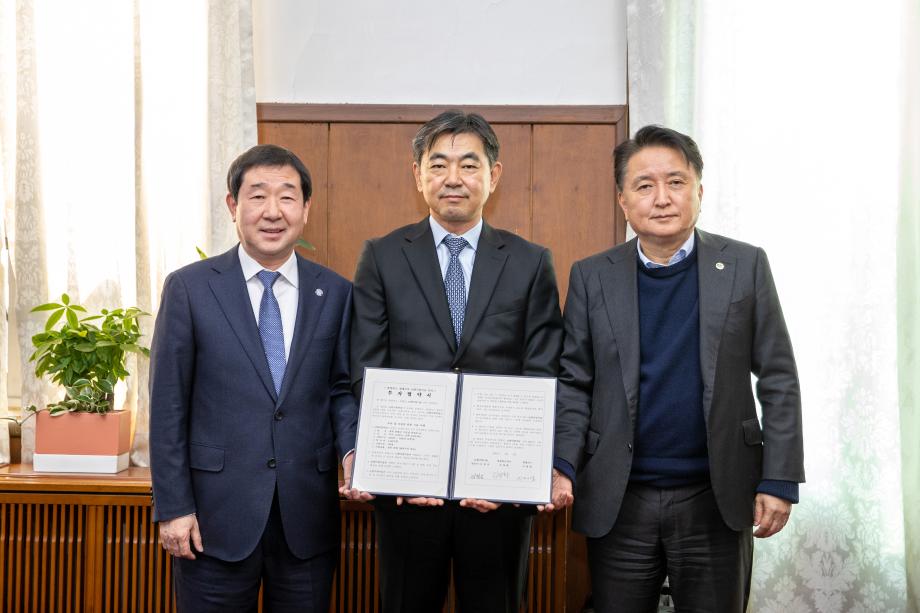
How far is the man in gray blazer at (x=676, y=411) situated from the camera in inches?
75.4

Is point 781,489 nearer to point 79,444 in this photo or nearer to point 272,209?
point 272,209

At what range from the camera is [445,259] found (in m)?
2.15

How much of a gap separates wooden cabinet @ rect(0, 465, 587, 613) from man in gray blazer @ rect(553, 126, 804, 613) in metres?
0.84

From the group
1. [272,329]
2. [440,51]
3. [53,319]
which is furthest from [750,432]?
[53,319]

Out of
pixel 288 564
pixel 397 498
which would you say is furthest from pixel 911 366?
pixel 288 564

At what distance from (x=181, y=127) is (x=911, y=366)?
280cm

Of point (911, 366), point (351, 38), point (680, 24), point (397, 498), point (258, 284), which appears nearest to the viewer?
point (397, 498)

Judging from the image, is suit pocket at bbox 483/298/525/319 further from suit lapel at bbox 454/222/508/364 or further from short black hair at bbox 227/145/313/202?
short black hair at bbox 227/145/313/202

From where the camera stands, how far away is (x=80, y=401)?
2.84m

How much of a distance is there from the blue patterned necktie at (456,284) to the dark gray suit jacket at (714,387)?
0.98 ft

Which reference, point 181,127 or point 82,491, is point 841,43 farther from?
point 82,491

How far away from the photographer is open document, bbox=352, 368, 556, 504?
6.27 ft

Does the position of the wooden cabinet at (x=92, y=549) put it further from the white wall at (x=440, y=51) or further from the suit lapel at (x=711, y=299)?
the white wall at (x=440, y=51)

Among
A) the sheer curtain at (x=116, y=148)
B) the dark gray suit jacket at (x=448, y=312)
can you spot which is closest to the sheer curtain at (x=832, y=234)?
the dark gray suit jacket at (x=448, y=312)
